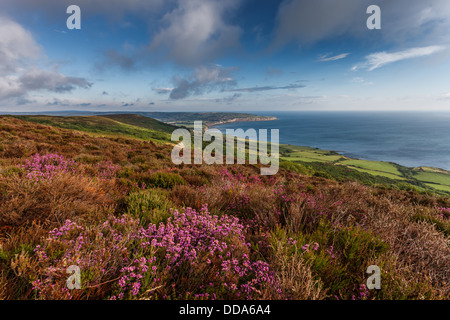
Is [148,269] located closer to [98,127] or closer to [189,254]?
[189,254]

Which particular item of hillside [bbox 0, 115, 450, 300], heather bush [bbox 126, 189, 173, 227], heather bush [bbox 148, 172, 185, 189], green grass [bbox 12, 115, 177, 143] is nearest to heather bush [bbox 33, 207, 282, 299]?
hillside [bbox 0, 115, 450, 300]

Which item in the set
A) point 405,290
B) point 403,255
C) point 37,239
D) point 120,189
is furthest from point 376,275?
point 120,189

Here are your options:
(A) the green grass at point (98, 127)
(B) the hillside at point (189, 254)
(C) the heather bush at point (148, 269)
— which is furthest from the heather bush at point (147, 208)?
(A) the green grass at point (98, 127)

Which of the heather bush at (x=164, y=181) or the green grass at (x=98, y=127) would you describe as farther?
the green grass at (x=98, y=127)

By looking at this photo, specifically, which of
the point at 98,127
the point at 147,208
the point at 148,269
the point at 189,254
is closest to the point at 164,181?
the point at 147,208

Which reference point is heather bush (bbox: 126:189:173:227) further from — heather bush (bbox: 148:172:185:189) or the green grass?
the green grass

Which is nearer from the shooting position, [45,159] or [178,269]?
[178,269]

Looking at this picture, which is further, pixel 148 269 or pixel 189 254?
pixel 189 254

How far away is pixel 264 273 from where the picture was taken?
219cm

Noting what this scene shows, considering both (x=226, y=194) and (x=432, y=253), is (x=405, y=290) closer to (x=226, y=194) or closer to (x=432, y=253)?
(x=432, y=253)

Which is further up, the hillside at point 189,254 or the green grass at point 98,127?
the green grass at point 98,127

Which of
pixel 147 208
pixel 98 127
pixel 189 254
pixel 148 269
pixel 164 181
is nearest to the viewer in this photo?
pixel 148 269

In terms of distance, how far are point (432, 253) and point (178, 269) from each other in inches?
141

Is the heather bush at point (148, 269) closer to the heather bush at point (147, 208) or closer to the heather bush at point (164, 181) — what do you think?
the heather bush at point (147, 208)
